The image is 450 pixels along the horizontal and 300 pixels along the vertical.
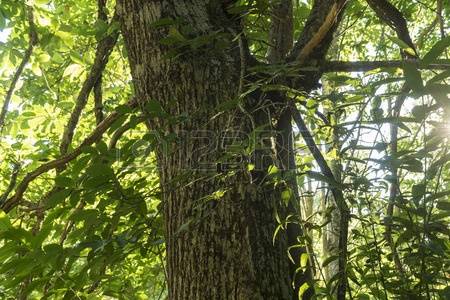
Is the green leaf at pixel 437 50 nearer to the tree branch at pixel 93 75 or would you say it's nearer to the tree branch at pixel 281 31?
the tree branch at pixel 281 31

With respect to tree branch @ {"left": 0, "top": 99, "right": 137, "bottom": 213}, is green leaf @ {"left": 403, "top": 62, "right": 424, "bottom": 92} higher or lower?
lower

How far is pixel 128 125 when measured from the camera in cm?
133

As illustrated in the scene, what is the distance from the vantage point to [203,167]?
1.37 metres

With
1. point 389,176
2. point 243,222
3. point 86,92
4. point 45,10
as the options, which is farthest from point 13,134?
point 389,176

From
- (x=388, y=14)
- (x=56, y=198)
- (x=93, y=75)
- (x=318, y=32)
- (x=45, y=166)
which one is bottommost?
(x=56, y=198)

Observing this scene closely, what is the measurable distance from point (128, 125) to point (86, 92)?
1.27 meters

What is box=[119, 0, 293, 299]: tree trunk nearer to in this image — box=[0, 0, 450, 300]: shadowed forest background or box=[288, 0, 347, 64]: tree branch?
box=[0, 0, 450, 300]: shadowed forest background

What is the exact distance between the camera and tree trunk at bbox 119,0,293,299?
1.29 meters

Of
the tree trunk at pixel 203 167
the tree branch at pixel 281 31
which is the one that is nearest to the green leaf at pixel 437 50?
the tree trunk at pixel 203 167

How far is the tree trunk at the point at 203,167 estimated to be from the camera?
1286 millimetres

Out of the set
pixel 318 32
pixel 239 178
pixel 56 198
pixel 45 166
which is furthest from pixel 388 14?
pixel 45 166

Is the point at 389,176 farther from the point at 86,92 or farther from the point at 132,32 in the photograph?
the point at 86,92

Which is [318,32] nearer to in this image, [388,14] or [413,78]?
[388,14]

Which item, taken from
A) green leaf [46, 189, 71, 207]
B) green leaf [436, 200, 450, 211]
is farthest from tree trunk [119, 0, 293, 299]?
green leaf [436, 200, 450, 211]
